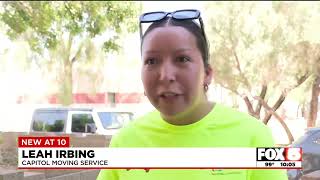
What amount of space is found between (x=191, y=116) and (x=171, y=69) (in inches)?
7.1

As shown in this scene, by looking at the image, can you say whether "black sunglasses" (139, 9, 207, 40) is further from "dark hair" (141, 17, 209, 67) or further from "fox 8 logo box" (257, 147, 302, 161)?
"fox 8 logo box" (257, 147, 302, 161)

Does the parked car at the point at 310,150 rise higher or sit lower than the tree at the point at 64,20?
lower

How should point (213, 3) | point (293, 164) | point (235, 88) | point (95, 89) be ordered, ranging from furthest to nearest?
point (95, 89) → point (213, 3) → point (235, 88) → point (293, 164)

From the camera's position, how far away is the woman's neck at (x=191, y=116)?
4.46ft

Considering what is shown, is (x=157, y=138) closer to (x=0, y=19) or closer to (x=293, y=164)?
(x=293, y=164)

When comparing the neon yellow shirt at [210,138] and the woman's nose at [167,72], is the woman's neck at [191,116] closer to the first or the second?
the neon yellow shirt at [210,138]

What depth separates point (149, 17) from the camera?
4.50ft

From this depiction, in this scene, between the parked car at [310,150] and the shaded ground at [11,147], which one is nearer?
the parked car at [310,150]

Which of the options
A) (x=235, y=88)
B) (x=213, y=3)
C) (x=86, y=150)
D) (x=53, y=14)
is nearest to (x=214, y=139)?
(x=86, y=150)

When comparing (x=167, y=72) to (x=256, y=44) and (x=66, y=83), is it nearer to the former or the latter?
(x=256, y=44)

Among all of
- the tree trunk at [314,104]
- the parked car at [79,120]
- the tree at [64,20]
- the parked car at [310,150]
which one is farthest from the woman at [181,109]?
the parked car at [79,120]

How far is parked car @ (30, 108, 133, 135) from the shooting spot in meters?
8.52

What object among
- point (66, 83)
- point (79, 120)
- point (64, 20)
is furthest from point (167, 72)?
point (66, 83)

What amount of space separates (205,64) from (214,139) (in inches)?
8.5
